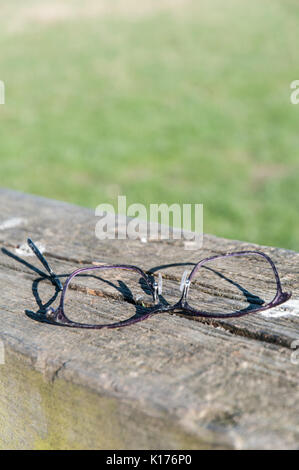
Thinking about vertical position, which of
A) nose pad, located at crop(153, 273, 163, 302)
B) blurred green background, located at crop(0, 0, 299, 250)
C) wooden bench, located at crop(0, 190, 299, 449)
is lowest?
wooden bench, located at crop(0, 190, 299, 449)

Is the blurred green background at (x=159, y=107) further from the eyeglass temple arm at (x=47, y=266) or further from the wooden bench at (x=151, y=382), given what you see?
the wooden bench at (x=151, y=382)

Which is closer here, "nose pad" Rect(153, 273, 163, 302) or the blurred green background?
"nose pad" Rect(153, 273, 163, 302)

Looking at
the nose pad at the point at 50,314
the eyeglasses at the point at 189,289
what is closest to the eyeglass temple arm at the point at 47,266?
the eyeglasses at the point at 189,289

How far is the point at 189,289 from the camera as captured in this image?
117 centimetres

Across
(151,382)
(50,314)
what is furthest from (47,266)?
(151,382)

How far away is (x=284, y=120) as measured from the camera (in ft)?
22.8

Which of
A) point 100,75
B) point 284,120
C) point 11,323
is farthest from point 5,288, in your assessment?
point 100,75

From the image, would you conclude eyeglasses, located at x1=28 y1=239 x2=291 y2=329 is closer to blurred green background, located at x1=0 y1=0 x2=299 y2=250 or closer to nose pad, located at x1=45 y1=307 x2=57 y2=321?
nose pad, located at x1=45 y1=307 x2=57 y2=321

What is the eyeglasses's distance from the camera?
105 centimetres

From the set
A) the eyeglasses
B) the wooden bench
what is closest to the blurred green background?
the eyeglasses

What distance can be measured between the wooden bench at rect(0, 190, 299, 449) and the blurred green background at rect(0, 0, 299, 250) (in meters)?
2.90

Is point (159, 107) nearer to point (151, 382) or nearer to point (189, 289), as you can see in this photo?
point (189, 289)

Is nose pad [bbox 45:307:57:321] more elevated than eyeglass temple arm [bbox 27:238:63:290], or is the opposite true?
eyeglass temple arm [bbox 27:238:63:290]
